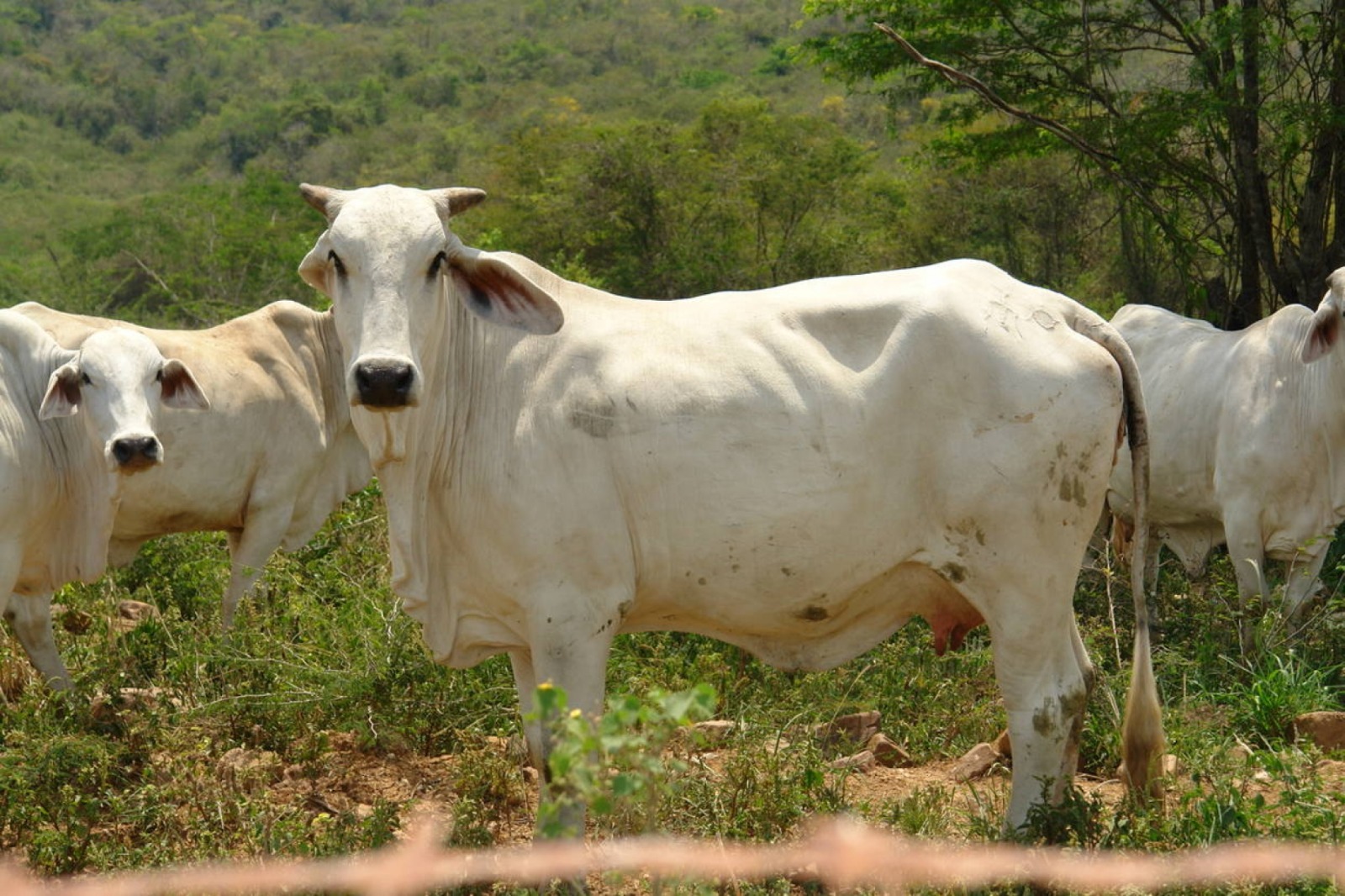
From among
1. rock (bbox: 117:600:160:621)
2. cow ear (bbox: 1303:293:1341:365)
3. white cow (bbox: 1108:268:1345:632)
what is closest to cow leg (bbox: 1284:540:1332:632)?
white cow (bbox: 1108:268:1345:632)

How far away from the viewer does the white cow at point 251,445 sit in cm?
768

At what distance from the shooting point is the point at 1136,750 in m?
4.73

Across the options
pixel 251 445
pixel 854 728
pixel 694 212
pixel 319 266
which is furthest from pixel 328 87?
pixel 319 266

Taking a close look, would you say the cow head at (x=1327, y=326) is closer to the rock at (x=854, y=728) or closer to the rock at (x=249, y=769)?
the rock at (x=854, y=728)

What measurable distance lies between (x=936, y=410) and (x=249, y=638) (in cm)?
344

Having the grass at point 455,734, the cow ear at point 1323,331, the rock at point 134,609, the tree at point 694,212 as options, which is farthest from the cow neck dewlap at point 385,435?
the tree at point 694,212

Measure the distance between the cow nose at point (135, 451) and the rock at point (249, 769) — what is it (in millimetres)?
1248

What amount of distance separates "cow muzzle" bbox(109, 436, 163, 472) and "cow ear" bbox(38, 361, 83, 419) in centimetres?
32

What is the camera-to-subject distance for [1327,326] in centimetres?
705

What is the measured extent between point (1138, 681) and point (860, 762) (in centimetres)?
135

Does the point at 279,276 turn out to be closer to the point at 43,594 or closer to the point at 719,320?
the point at 43,594

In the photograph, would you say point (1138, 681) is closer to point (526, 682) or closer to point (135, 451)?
point (526, 682)

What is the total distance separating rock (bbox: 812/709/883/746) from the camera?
601 centimetres

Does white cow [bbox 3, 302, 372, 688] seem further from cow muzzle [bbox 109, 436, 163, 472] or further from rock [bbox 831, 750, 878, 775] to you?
rock [bbox 831, 750, 878, 775]
